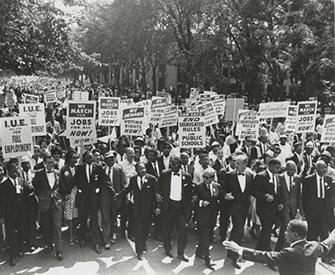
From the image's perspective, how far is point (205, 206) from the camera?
7285 millimetres

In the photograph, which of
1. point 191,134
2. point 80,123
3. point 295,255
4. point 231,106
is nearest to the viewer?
point 295,255

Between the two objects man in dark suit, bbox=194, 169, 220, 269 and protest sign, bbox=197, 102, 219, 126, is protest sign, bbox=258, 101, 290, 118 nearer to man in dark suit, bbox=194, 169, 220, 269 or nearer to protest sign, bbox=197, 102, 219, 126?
protest sign, bbox=197, 102, 219, 126

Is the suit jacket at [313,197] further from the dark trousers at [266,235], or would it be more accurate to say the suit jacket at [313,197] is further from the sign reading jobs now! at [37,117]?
the sign reading jobs now! at [37,117]

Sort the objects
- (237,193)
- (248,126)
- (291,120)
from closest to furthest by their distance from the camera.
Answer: (237,193) → (248,126) → (291,120)

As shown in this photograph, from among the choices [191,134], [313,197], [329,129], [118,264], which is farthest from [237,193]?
[329,129]

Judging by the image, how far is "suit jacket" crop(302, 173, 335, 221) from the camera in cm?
762

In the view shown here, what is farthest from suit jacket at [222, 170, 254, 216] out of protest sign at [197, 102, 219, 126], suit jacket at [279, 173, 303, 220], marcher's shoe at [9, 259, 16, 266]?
protest sign at [197, 102, 219, 126]

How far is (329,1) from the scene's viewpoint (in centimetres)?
2036

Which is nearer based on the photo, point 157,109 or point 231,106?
point 157,109

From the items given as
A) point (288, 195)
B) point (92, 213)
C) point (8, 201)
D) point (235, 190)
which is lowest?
point (92, 213)

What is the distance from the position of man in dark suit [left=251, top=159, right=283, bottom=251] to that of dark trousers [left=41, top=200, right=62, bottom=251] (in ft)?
11.6

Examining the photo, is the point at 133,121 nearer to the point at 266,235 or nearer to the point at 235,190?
the point at 235,190

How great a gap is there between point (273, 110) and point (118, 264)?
310 inches

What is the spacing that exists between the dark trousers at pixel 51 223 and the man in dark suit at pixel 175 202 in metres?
1.86
